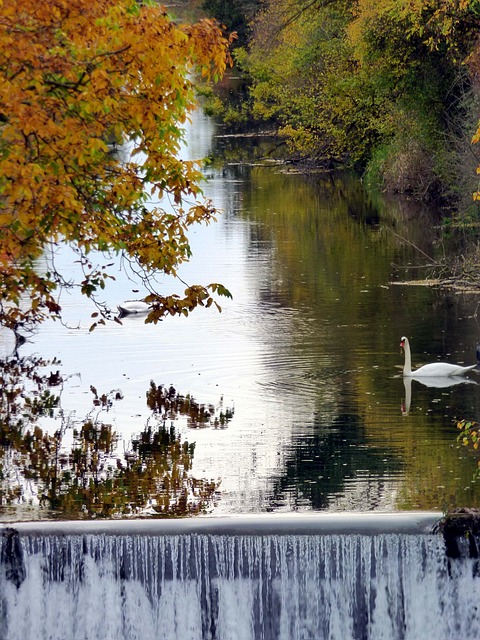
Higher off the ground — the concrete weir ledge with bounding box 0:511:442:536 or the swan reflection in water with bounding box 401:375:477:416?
the swan reflection in water with bounding box 401:375:477:416

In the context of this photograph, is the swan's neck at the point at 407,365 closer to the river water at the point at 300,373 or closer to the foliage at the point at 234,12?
the river water at the point at 300,373

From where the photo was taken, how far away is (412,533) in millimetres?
10961

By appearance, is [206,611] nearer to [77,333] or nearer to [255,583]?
[255,583]

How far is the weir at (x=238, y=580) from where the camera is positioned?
36.0 feet

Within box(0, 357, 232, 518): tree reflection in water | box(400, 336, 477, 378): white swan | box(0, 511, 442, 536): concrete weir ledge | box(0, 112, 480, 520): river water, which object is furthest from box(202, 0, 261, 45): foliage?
box(0, 511, 442, 536): concrete weir ledge

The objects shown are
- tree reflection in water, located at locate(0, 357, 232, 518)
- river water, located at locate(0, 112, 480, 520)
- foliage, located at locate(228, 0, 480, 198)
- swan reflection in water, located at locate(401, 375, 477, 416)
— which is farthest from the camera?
foliage, located at locate(228, 0, 480, 198)

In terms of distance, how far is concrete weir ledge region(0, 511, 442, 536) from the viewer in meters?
11.0

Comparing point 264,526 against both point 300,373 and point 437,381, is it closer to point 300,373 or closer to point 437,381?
point 437,381

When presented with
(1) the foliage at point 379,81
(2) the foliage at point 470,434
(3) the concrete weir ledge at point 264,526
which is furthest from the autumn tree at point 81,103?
(1) the foliage at point 379,81

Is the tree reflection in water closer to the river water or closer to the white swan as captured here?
the river water

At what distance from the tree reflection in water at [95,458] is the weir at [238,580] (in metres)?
0.68

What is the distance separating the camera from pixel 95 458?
530 inches

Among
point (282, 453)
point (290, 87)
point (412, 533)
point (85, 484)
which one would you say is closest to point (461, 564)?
point (412, 533)

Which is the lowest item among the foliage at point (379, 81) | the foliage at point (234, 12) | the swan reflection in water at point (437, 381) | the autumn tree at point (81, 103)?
the swan reflection in water at point (437, 381)
